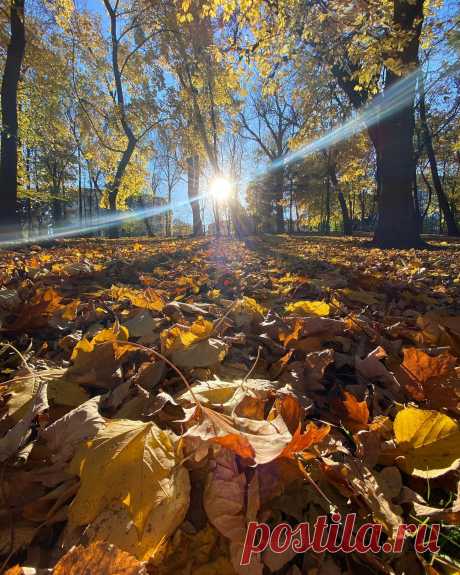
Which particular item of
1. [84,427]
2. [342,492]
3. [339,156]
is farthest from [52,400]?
[339,156]

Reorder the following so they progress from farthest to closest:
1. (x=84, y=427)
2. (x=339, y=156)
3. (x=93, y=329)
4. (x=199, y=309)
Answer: (x=339, y=156) → (x=199, y=309) → (x=93, y=329) → (x=84, y=427)

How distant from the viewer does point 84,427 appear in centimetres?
67

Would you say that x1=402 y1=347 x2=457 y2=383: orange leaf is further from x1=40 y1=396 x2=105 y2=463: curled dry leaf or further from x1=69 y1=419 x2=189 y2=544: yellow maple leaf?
x1=40 y1=396 x2=105 y2=463: curled dry leaf

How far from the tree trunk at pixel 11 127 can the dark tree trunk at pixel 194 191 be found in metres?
15.1

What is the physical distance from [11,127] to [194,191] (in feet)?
59.0

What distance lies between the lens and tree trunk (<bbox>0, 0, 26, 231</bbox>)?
7.57 m

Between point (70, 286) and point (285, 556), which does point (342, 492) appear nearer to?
point (285, 556)

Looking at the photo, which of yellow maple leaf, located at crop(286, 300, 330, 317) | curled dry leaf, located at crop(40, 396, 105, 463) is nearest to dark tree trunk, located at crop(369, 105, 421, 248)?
yellow maple leaf, located at crop(286, 300, 330, 317)

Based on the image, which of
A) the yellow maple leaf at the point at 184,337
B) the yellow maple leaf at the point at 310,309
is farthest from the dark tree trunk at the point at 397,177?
the yellow maple leaf at the point at 184,337

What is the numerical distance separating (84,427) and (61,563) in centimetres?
31

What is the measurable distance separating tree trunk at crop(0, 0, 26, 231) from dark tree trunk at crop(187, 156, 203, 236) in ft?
49.5

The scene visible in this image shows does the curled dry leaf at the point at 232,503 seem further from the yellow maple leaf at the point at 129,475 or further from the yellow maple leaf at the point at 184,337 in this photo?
the yellow maple leaf at the point at 184,337

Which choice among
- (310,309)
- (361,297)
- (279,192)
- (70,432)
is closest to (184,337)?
(70,432)

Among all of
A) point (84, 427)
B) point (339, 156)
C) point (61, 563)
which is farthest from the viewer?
point (339, 156)
